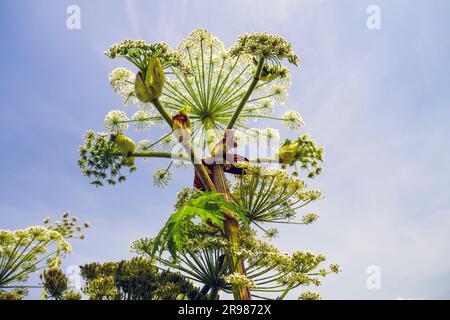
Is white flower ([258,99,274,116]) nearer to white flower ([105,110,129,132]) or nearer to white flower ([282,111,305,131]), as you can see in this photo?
white flower ([282,111,305,131])

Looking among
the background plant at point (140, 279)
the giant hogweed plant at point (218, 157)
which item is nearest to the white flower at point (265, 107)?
the giant hogweed plant at point (218, 157)

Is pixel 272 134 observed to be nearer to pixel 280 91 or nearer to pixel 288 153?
pixel 280 91

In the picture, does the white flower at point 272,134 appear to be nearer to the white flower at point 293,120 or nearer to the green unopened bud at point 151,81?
the white flower at point 293,120

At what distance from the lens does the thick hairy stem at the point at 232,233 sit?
36.3 ft

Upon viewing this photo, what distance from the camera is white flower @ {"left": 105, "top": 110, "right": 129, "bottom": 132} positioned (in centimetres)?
1465

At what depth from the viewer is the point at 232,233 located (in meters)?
12.3

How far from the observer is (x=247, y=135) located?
1689 centimetres

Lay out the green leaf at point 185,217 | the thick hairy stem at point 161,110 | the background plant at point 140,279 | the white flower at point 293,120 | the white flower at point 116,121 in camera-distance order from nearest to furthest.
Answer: the green leaf at point 185,217 < the thick hairy stem at point 161,110 < the background plant at point 140,279 < the white flower at point 116,121 < the white flower at point 293,120

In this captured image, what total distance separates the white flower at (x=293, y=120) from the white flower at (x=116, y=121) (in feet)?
20.4

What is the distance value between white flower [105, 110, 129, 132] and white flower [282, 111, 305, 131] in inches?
245

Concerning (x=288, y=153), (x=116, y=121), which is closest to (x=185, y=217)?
(x=288, y=153)
